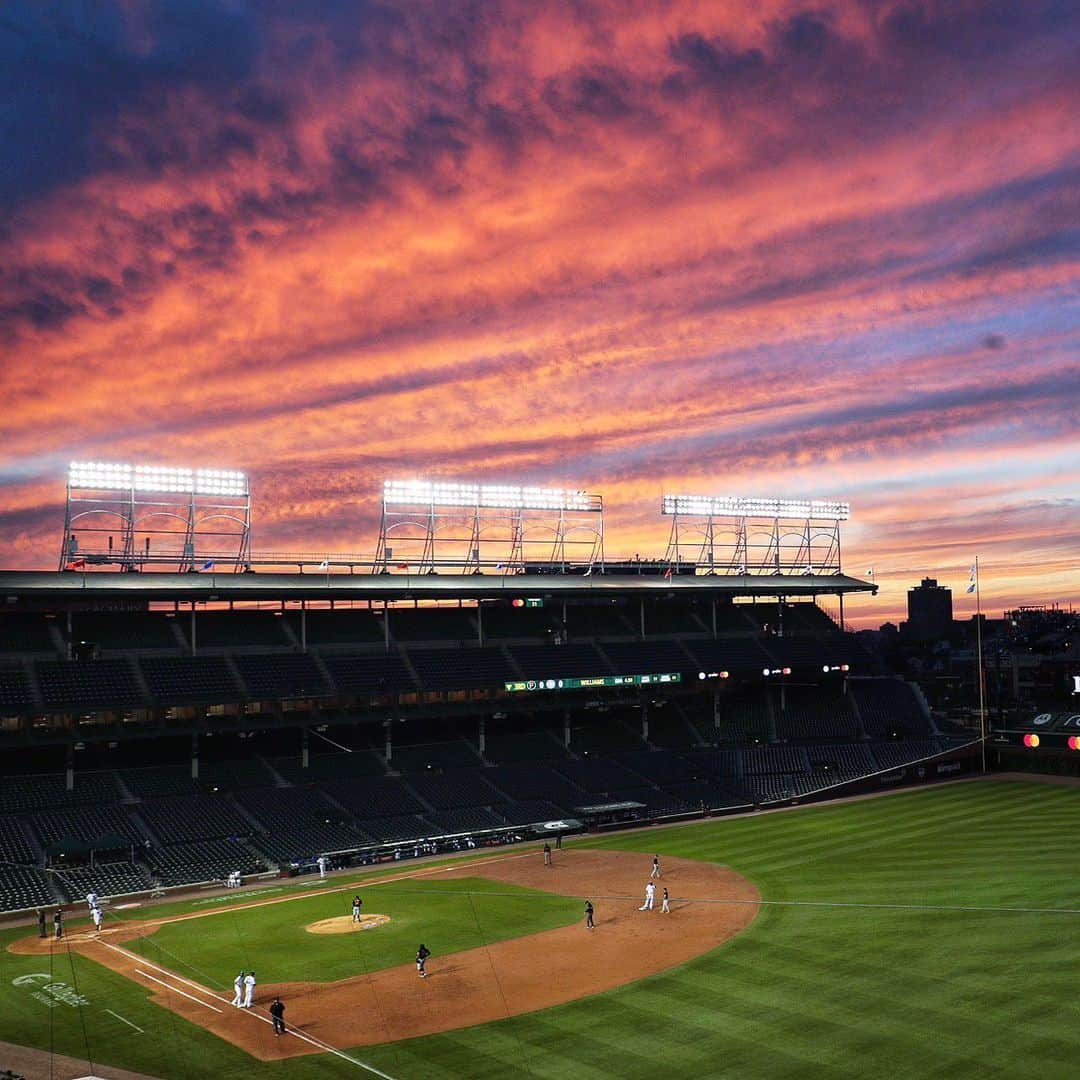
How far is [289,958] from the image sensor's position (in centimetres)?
4091

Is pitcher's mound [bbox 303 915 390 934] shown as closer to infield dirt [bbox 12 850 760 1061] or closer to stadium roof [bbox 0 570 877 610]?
infield dirt [bbox 12 850 760 1061]

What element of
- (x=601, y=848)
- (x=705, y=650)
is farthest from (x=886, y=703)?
(x=601, y=848)

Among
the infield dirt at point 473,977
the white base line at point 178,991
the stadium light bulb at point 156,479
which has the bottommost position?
the white base line at point 178,991

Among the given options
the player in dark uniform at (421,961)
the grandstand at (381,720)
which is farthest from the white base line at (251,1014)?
the grandstand at (381,720)

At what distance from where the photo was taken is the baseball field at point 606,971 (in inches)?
1165

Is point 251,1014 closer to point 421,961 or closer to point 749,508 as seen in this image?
point 421,961

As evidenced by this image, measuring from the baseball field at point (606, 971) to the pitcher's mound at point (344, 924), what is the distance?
0.21m

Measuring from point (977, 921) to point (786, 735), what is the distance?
163 ft

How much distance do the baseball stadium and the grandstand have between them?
1.00 feet

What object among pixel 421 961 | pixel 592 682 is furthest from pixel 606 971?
pixel 592 682

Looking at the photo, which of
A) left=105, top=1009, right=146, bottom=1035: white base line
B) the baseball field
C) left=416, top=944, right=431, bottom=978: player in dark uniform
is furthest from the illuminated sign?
left=105, top=1009, right=146, bottom=1035: white base line

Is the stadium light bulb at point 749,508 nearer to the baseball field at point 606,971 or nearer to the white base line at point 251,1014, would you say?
the baseball field at point 606,971

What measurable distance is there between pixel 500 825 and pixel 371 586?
67.5 feet

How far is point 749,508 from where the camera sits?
98688 mm
